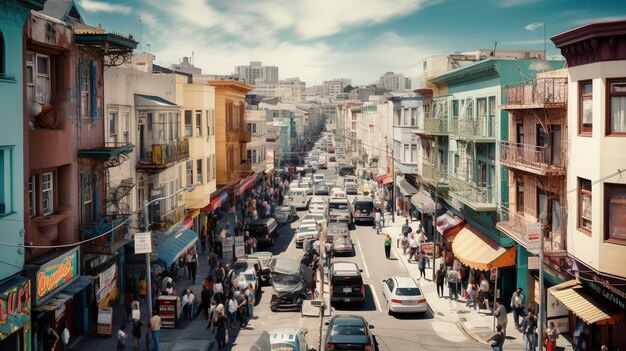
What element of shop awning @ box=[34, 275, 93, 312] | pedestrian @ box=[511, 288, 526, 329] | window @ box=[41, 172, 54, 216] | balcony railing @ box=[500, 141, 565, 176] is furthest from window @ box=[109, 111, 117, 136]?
Answer: pedestrian @ box=[511, 288, 526, 329]

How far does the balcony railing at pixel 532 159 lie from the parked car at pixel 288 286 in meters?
11.2

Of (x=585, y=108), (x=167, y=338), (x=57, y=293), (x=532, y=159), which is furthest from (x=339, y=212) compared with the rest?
(x=57, y=293)

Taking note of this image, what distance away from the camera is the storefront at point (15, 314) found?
17156 millimetres

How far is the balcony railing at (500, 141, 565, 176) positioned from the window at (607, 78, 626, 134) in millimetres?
3735

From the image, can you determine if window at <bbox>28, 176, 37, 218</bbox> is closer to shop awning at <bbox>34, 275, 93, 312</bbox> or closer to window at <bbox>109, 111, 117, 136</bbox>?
shop awning at <bbox>34, 275, 93, 312</bbox>

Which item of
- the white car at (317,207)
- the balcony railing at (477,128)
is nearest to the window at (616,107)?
the balcony railing at (477,128)

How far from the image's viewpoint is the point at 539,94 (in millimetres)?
24828

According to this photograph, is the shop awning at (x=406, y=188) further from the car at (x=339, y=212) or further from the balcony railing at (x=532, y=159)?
the balcony railing at (x=532, y=159)

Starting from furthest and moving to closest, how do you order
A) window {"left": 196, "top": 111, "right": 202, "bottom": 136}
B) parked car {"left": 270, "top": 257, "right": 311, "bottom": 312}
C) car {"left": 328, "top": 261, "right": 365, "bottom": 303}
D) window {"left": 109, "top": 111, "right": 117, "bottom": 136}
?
1. window {"left": 196, "top": 111, "right": 202, "bottom": 136}
2. car {"left": 328, "top": 261, "right": 365, "bottom": 303}
3. parked car {"left": 270, "top": 257, "right": 311, "bottom": 312}
4. window {"left": 109, "top": 111, "right": 117, "bottom": 136}

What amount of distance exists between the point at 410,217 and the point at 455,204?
1837cm

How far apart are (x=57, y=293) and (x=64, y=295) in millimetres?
259

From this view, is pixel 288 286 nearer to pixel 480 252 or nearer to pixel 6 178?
pixel 480 252

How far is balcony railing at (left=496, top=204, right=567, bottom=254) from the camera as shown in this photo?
2106 centimetres

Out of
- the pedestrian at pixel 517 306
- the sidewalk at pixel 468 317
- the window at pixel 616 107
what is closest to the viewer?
the window at pixel 616 107
